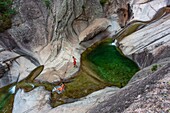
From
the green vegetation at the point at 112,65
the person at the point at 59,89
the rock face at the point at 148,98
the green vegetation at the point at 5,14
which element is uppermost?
the green vegetation at the point at 5,14

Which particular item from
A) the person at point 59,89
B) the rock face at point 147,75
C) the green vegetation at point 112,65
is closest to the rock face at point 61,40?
the rock face at point 147,75

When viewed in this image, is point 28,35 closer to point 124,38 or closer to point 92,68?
point 92,68

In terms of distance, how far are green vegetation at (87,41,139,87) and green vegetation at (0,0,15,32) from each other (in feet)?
34.3

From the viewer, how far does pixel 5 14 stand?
26016mm

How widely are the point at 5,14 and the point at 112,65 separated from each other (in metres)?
13.8

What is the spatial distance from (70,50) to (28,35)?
A: 213 inches

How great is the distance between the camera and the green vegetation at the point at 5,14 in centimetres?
2544

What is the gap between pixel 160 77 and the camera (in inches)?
406

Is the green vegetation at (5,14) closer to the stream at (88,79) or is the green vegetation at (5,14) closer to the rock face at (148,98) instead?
the stream at (88,79)

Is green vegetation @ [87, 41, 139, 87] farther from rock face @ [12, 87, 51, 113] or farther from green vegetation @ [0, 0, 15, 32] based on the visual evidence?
green vegetation @ [0, 0, 15, 32]

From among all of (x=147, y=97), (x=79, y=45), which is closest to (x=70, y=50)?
(x=79, y=45)

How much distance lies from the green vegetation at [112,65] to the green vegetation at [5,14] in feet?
34.3

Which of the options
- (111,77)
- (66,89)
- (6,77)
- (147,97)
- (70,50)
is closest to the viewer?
(147,97)

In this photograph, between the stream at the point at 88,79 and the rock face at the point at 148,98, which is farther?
the stream at the point at 88,79
